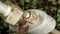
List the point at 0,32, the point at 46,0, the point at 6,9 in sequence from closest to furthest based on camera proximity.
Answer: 1. the point at 6,9
2. the point at 0,32
3. the point at 46,0

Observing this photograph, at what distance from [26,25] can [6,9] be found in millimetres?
227

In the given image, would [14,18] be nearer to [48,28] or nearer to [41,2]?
[48,28]

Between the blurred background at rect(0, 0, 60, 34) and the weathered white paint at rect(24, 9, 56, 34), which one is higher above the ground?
the blurred background at rect(0, 0, 60, 34)

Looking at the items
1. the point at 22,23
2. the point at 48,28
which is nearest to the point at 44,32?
the point at 48,28

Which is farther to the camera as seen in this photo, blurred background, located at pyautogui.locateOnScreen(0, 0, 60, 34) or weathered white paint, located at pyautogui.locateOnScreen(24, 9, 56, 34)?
blurred background, located at pyautogui.locateOnScreen(0, 0, 60, 34)

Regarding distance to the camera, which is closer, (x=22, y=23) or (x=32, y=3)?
(x=22, y=23)

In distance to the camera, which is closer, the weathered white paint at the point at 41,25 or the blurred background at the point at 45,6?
the weathered white paint at the point at 41,25

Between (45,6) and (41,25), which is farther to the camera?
(45,6)

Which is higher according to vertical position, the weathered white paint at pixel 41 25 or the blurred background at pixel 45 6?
the blurred background at pixel 45 6

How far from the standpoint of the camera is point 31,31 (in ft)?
3.52

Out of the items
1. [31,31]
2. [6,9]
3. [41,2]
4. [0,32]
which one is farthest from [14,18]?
[41,2]

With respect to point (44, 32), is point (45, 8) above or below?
above

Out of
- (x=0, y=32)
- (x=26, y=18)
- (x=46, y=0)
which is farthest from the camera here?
(x=46, y=0)

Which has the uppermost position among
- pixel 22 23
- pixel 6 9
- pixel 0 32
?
pixel 6 9
